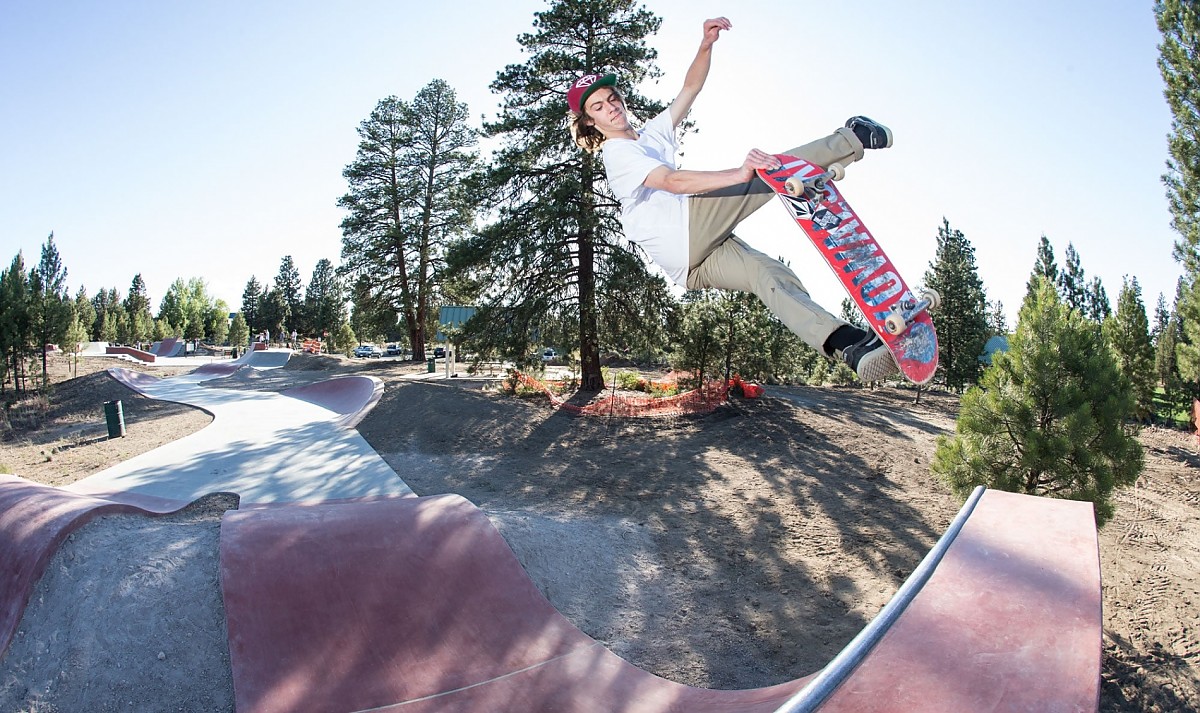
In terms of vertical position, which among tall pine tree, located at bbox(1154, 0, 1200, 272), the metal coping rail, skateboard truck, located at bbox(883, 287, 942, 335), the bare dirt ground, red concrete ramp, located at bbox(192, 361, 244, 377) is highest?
tall pine tree, located at bbox(1154, 0, 1200, 272)

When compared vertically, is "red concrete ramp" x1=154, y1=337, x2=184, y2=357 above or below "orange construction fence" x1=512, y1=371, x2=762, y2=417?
above

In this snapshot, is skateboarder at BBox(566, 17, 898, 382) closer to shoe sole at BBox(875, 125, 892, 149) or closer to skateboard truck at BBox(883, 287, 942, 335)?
shoe sole at BBox(875, 125, 892, 149)

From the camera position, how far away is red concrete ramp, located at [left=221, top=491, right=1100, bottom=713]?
2.92 meters

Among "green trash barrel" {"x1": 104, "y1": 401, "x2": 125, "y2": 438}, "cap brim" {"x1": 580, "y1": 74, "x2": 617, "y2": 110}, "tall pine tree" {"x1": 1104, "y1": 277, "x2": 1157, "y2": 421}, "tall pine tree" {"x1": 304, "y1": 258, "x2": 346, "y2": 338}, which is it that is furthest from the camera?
"tall pine tree" {"x1": 304, "y1": 258, "x2": 346, "y2": 338}

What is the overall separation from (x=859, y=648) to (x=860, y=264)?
2.09 meters

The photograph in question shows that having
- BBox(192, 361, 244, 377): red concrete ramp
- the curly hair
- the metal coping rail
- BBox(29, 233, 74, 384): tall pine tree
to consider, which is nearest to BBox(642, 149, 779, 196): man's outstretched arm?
the curly hair

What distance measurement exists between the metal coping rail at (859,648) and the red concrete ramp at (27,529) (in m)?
5.61

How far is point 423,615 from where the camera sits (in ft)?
19.4

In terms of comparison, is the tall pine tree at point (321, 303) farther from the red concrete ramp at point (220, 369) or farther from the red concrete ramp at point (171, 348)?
the red concrete ramp at point (220, 369)

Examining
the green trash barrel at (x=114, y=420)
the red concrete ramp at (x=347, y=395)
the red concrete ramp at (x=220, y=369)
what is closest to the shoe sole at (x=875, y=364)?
the red concrete ramp at (x=347, y=395)

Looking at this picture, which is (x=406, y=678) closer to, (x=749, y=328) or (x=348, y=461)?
(x=348, y=461)

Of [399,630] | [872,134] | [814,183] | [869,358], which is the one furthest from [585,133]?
[399,630]

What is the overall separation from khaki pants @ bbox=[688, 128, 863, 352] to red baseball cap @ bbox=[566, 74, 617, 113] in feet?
2.94

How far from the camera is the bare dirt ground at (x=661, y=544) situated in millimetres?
5035
